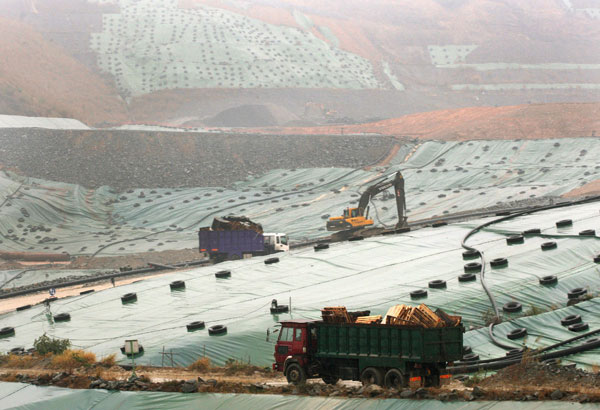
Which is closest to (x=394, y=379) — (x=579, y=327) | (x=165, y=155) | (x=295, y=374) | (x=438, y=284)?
(x=295, y=374)

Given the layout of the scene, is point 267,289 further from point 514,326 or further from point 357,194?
point 357,194

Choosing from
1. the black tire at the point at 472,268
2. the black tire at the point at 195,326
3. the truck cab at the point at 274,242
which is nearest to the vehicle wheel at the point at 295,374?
the black tire at the point at 195,326

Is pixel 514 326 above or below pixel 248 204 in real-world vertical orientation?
below

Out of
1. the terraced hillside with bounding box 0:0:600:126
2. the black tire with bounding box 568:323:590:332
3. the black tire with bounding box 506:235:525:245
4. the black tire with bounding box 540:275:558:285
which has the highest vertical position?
the terraced hillside with bounding box 0:0:600:126

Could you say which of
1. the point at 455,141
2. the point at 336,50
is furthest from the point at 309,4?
the point at 455,141

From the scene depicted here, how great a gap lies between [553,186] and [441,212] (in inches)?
356

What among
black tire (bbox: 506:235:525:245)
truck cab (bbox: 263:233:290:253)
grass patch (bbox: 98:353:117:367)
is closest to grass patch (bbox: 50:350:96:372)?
grass patch (bbox: 98:353:117:367)

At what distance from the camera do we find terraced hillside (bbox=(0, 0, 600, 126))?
118m

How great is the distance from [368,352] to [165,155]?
201ft

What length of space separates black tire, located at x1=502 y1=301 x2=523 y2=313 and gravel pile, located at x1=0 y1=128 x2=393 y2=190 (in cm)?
4724

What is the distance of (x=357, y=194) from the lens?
58.0 meters

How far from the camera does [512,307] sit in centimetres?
2247

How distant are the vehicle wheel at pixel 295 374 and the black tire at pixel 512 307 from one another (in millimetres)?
8715

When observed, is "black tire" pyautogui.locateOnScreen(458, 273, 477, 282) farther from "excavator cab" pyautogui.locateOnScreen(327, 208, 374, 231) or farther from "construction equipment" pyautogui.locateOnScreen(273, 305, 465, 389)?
"excavator cab" pyautogui.locateOnScreen(327, 208, 374, 231)
